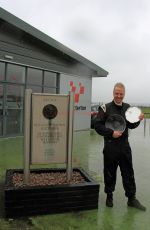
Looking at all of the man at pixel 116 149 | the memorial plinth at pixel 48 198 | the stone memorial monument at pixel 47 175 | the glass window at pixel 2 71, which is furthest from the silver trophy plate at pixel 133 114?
the glass window at pixel 2 71

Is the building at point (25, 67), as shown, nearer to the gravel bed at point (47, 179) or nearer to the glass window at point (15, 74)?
the glass window at point (15, 74)

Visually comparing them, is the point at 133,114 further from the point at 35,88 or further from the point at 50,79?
the point at 50,79

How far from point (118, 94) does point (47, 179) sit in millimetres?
1737

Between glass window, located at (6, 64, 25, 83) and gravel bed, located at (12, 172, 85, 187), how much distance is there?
25.2 feet

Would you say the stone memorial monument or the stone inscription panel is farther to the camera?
the stone inscription panel

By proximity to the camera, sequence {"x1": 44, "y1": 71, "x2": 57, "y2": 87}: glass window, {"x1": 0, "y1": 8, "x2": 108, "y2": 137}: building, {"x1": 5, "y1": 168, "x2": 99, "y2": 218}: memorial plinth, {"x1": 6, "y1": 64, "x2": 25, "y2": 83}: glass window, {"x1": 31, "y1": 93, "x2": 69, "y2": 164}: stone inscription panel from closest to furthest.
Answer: {"x1": 5, "y1": 168, "x2": 99, "y2": 218}: memorial plinth < {"x1": 31, "y1": 93, "x2": 69, "y2": 164}: stone inscription panel < {"x1": 0, "y1": 8, "x2": 108, "y2": 137}: building < {"x1": 6, "y1": 64, "x2": 25, "y2": 83}: glass window < {"x1": 44, "y1": 71, "x2": 57, "y2": 87}: glass window

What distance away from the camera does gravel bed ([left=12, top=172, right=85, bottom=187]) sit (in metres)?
5.15

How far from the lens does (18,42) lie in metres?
12.8

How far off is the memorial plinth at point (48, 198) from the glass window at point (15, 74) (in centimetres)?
828

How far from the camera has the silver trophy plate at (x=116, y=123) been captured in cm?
505

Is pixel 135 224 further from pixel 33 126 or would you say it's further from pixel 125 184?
pixel 33 126

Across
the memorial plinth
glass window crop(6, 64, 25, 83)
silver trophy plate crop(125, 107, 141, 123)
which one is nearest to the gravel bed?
the memorial plinth

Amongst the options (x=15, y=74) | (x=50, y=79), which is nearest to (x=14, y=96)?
(x=15, y=74)

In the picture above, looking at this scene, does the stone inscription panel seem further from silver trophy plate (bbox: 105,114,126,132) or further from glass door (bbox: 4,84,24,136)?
glass door (bbox: 4,84,24,136)
